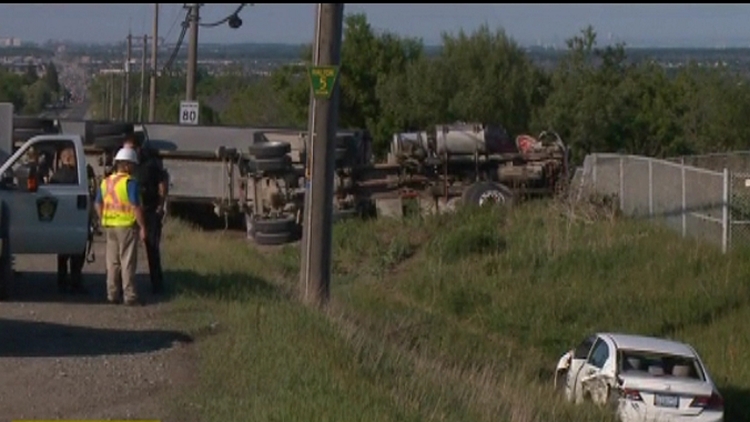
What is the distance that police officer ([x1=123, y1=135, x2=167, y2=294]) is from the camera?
16656 mm

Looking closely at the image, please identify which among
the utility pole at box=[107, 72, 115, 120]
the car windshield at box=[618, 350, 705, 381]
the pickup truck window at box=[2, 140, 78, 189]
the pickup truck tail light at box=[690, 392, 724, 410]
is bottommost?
the pickup truck tail light at box=[690, 392, 724, 410]

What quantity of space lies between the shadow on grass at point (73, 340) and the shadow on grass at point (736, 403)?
30.2 ft

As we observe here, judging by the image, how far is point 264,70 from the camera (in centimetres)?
8350

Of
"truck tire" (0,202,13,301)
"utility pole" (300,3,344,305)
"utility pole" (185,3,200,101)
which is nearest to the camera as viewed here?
"truck tire" (0,202,13,301)

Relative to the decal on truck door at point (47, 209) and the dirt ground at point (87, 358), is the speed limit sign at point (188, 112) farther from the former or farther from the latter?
the decal on truck door at point (47, 209)

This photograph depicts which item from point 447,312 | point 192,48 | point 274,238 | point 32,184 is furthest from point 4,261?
point 192,48

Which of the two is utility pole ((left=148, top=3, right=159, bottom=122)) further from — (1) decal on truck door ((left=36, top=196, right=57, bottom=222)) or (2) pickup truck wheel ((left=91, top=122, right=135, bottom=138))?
(1) decal on truck door ((left=36, top=196, right=57, bottom=222))

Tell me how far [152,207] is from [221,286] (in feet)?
4.20

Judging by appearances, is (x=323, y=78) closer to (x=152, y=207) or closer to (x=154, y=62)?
(x=152, y=207)

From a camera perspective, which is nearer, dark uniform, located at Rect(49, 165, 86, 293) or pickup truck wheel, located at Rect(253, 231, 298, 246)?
dark uniform, located at Rect(49, 165, 86, 293)

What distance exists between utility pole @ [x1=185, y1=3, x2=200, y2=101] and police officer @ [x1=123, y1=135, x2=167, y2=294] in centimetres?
2804

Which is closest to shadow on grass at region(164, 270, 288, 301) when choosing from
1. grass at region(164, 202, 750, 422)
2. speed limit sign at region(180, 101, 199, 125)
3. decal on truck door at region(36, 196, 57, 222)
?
grass at region(164, 202, 750, 422)

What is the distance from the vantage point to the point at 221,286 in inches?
687

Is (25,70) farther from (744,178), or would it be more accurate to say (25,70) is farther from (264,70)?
(744,178)
